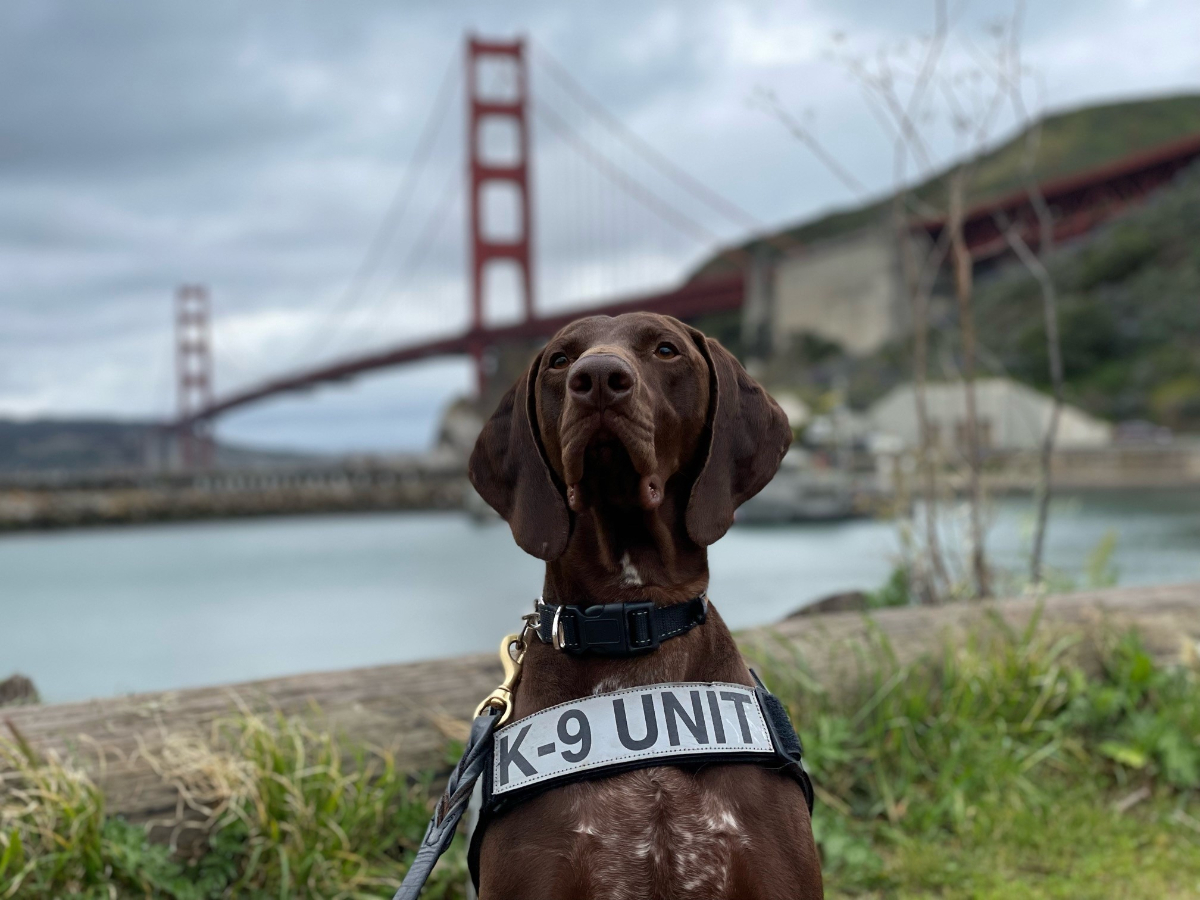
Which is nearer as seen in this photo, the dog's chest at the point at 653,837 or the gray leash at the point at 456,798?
the dog's chest at the point at 653,837

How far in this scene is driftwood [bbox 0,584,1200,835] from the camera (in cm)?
236

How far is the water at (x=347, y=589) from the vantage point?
7.07m

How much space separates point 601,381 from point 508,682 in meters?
0.57

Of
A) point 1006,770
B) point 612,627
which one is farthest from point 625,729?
point 1006,770

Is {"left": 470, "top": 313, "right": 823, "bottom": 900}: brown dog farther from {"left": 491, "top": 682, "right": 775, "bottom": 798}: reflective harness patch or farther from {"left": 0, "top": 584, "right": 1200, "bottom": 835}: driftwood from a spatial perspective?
{"left": 0, "top": 584, "right": 1200, "bottom": 835}: driftwood

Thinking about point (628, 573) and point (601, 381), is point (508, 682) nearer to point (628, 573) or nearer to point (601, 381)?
point (628, 573)

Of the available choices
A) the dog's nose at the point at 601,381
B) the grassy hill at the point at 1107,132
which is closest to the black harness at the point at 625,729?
the dog's nose at the point at 601,381

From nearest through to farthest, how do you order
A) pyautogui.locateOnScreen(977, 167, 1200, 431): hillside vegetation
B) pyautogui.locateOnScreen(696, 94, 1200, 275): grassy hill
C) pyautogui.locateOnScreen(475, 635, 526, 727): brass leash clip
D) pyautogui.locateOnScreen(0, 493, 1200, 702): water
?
pyautogui.locateOnScreen(475, 635, 526, 727): brass leash clip < pyautogui.locateOnScreen(0, 493, 1200, 702): water < pyautogui.locateOnScreen(977, 167, 1200, 431): hillside vegetation < pyautogui.locateOnScreen(696, 94, 1200, 275): grassy hill

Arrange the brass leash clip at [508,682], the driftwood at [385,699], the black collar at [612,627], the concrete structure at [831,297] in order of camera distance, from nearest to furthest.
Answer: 1. the black collar at [612,627]
2. the brass leash clip at [508,682]
3. the driftwood at [385,699]
4. the concrete structure at [831,297]

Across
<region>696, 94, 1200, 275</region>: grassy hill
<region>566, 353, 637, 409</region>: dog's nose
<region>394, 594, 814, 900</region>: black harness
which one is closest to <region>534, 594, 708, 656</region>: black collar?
<region>394, 594, 814, 900</region>: black harness

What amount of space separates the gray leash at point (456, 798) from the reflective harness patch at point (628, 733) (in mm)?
90

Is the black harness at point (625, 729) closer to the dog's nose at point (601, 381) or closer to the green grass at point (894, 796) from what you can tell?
the dog's nose at point (601, 381)

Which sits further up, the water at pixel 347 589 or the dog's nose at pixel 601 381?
the dog's nose at pixel 601 381

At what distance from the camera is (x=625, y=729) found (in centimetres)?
143
